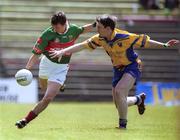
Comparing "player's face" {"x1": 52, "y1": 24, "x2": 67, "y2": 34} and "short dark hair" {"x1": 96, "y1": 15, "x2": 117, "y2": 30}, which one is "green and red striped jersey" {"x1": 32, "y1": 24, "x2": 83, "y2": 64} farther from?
"short dark hair" {"x1": 96, "y1": 15, "x2": 117, "y2": 30}

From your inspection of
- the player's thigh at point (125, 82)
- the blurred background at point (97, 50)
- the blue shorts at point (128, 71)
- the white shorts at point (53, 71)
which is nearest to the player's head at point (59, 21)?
the white shorts at point (53, 71)

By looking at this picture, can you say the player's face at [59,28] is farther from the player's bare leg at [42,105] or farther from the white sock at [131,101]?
the white sock at [131,101]

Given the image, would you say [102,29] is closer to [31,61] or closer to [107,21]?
[107,21]

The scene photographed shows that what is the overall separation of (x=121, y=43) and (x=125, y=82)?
1.94 feet

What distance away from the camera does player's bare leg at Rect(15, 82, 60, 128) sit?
10252 millimetres

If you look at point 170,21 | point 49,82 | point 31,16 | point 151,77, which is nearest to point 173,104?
point 151,77

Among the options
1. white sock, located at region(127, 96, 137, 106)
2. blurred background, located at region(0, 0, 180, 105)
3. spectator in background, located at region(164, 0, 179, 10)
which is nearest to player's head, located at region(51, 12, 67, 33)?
white sock, located at region(127, 96, 137, 106)

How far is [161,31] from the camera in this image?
82.2 ft

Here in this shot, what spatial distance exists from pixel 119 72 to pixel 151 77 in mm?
13788

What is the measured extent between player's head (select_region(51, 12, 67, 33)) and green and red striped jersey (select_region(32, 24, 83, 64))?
206 millimetres

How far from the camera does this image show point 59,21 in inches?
421

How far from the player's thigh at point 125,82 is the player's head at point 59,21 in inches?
49.4

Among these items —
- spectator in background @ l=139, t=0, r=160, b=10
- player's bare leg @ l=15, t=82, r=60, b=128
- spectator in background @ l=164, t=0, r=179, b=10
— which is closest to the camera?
player's bare leg @ l=15, t=82, r=60, b=128

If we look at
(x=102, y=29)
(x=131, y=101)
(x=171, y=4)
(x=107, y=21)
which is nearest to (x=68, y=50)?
(x=102, y=29)
